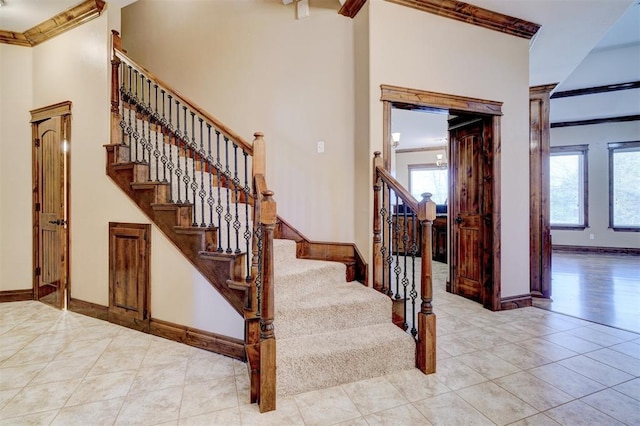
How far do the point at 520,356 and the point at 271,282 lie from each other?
6.89 ft

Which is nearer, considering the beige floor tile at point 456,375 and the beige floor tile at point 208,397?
the beige floor tile at point 208,397

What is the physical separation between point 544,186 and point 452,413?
3426mm

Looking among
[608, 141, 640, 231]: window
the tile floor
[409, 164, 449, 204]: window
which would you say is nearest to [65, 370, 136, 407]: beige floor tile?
the tile floor

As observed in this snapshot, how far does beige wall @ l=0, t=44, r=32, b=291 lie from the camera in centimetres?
391

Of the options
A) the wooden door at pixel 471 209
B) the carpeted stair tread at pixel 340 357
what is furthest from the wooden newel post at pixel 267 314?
the wooden door at pixel 471 209

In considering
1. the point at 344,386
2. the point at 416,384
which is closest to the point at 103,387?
the point at 344,386

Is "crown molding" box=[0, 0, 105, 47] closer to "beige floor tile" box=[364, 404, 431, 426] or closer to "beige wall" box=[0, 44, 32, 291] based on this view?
"beige wall" box=[0, 44, 32, 291]

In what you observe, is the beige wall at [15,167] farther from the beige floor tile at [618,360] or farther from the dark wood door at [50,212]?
the beige floor tile at [618,360]

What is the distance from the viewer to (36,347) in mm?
2648

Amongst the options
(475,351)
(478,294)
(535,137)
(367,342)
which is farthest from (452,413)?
(535,137)

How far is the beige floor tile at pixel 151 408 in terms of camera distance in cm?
175

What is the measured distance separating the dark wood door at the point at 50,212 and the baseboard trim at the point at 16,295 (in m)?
0.10

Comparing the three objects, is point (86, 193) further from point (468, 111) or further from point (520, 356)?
point (520, 356)

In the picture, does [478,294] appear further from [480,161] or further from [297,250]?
[297,250]
